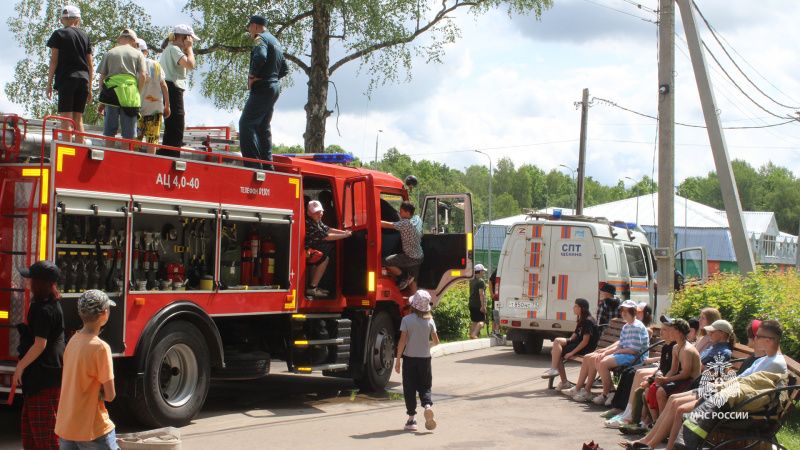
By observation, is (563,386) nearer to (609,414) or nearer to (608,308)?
(609,414)

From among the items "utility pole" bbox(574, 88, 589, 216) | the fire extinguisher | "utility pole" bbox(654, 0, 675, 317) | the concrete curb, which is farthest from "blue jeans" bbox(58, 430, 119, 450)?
"utility pole" bbox(574, 88, 589, 216)

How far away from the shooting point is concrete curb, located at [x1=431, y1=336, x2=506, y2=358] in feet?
52.0

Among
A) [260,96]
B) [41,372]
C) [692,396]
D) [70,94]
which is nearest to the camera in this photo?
[41,372]

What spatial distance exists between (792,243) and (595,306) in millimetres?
64759

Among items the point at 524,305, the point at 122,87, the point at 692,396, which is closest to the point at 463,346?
the point at 524,305

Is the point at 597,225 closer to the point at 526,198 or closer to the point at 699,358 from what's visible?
the point at 699,358

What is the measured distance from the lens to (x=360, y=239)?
1066 centimetres

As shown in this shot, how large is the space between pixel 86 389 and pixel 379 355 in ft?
20.9

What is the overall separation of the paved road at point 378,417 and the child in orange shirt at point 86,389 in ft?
7.92

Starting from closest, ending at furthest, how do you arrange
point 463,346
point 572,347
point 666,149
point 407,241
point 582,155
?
point 407,241
point 572,347
point 666,149
point 463,346
point 582,155

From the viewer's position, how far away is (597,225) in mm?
15656

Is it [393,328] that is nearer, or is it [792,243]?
[393,328]

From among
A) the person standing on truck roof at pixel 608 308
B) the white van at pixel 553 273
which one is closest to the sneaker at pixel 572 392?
the person standing on truck roof at pixel 608 308

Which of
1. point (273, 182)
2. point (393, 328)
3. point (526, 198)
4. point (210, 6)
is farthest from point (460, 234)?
point (526, 198)
